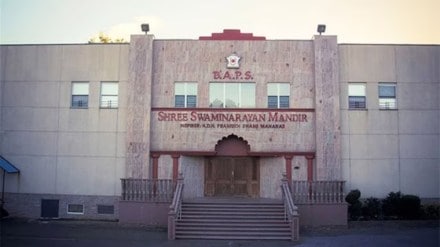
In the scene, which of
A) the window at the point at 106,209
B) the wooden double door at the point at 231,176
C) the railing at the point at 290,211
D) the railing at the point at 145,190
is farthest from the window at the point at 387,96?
the window at the point at 106,209

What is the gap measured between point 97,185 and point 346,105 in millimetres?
13377

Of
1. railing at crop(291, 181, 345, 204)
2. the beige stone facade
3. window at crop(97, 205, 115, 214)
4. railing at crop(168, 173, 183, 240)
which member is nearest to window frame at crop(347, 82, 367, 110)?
the beige stone facade

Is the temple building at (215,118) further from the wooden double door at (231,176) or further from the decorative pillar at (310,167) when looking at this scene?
the wooden double door at (231,176)

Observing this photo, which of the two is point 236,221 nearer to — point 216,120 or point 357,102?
point 216,120

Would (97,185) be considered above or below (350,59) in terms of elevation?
below

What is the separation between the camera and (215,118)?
22.8m

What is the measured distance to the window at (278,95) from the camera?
75.5 ft

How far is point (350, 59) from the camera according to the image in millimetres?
23203

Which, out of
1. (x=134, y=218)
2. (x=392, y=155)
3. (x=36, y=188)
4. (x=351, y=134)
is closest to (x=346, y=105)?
(x=351, y=134)

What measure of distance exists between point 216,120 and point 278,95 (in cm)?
344

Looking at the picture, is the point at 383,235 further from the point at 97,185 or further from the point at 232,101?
the point at 97,185

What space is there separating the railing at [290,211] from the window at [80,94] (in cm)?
1110

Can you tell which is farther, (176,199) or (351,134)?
(351,134)

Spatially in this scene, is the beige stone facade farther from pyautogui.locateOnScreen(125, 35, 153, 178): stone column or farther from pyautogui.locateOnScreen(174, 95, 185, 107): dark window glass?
pyautogui.locateOnScreen(174, 95, 185, 107): dark window glass
